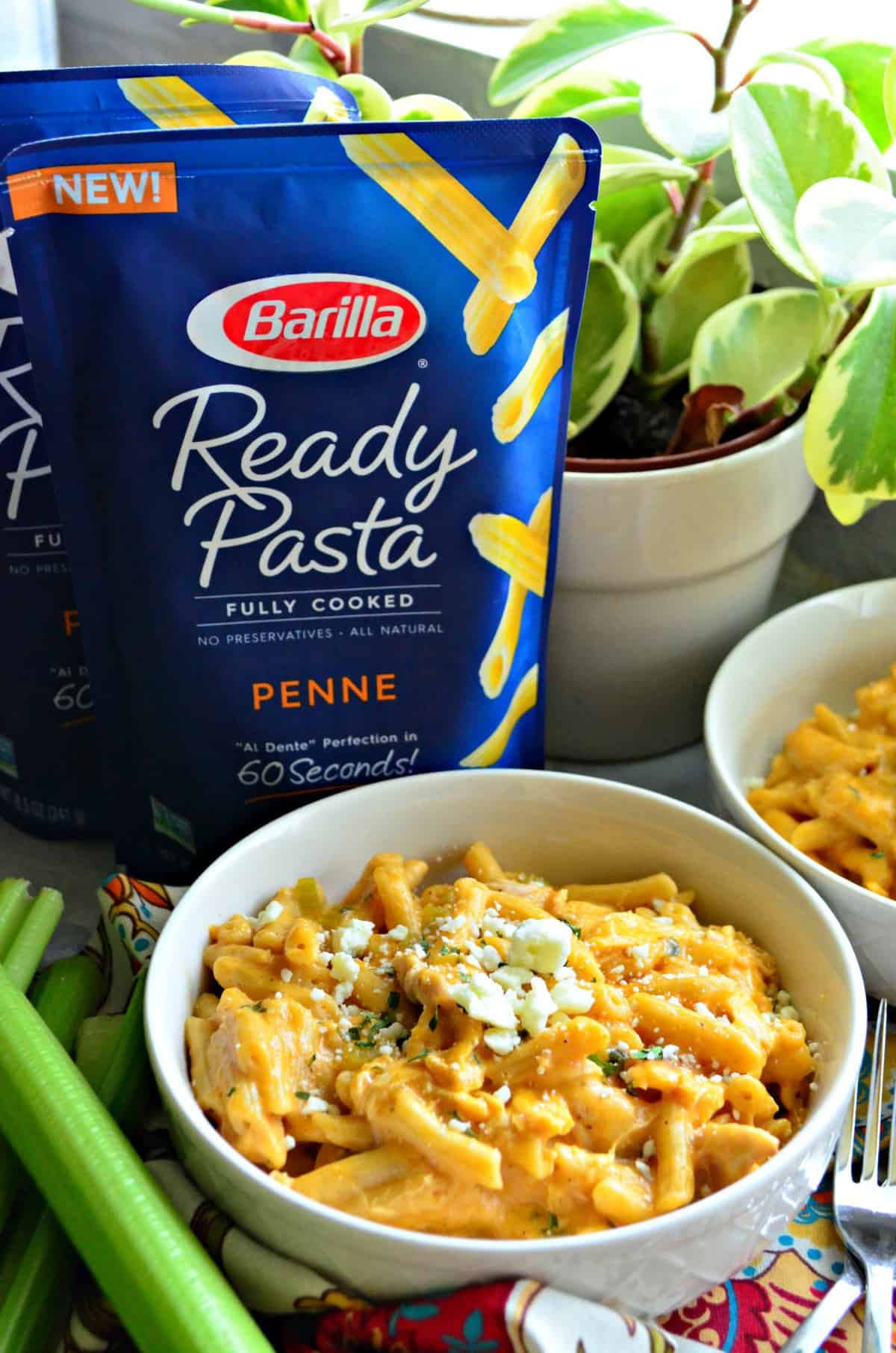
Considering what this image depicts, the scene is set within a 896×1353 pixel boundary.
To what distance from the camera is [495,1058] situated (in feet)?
2.67

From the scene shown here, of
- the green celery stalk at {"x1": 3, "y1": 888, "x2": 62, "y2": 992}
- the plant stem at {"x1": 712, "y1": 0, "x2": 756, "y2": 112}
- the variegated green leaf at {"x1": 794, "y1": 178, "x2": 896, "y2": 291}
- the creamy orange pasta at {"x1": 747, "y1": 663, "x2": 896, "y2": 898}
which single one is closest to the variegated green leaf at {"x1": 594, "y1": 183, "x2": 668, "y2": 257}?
the plant stem at {"x1": 712, "y1": 0, "x2": 756, "y2": 112}

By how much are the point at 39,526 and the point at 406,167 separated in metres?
0.38

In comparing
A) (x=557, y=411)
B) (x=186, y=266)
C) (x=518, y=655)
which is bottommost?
(x=518, y=655)

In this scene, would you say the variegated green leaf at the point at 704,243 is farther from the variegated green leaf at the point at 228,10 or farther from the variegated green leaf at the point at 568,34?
the variegated green leaf at the point at 228,10

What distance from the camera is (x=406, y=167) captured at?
83 centimetres

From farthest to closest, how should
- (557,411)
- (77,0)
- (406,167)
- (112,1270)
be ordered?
(77,0) → (557,411) → (406,167) → (112,1270)

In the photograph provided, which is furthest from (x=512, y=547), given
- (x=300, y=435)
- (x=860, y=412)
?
(x=860, y=412)

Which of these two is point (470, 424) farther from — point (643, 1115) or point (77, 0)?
point (77, 0)

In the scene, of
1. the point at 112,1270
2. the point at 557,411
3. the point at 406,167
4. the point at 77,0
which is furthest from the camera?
the point at 77,0

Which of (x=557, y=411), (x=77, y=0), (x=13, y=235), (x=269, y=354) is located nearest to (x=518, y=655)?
(x=557, y=411)

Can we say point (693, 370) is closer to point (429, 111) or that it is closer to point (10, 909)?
point (429, 111)

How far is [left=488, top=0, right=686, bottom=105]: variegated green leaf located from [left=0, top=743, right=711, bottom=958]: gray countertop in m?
0.58

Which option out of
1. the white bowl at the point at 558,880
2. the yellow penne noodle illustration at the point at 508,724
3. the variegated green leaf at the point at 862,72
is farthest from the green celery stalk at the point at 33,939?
the variegated green leaf at the point at 862,72

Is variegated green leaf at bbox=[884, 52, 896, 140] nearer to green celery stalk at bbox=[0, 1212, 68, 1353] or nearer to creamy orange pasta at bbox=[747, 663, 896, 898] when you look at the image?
creamy orange pasta at bbox=[747, 663, 896, 898]
